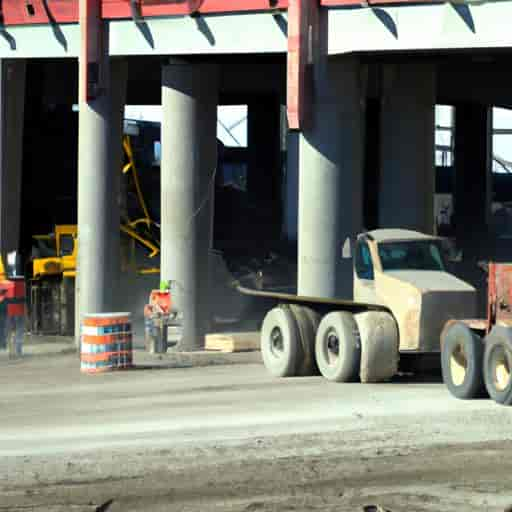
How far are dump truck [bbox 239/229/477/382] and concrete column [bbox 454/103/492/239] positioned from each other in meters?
38.9

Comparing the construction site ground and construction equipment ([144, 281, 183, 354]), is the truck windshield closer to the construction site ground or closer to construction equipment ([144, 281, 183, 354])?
the construction site ground

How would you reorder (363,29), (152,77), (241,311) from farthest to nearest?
(152,77), (241,311), (363,29)

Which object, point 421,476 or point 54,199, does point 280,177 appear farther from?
point 421,476

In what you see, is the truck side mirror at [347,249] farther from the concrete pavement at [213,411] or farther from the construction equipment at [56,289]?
the construction equipment at [56,289]

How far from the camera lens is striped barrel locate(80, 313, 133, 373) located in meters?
25.3

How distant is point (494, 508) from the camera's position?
12.6 meters

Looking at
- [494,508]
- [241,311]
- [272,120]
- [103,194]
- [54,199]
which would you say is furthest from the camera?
[272,120]

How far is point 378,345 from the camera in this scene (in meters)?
21.3

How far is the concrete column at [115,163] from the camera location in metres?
31.8

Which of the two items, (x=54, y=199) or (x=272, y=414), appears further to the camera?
(x=54, y=199)

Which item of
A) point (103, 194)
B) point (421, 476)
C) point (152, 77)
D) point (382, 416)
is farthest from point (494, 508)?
point (152, 77)

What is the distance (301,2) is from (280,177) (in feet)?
117

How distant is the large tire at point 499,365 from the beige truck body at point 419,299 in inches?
76.4

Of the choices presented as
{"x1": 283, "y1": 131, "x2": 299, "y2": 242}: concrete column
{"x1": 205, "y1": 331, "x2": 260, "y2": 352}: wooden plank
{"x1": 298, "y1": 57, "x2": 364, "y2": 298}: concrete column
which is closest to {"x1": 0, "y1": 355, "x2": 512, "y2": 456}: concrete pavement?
{"x1": 298, "y1": 57, "x2": 364, "y2": 298}: concrete column
